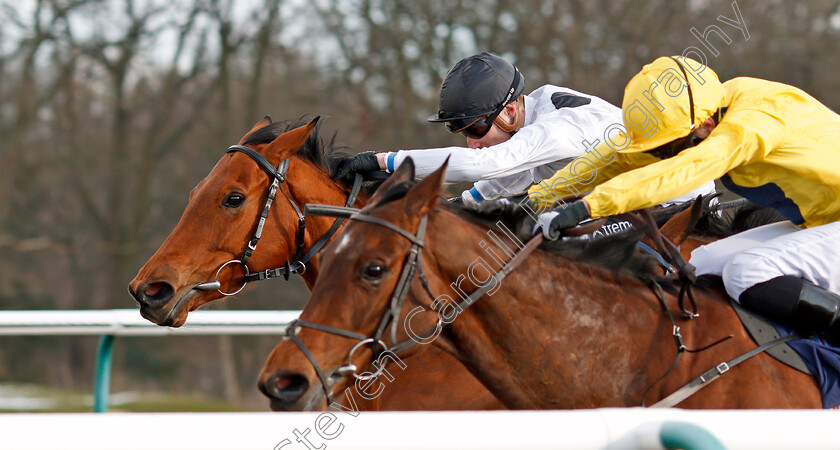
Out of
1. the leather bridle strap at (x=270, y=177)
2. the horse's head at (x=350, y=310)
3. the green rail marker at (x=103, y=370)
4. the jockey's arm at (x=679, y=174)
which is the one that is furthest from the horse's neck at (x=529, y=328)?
the green rail marker at (x=103, y=370)

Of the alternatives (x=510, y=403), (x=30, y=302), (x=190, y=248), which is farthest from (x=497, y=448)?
(x=30, y=302)

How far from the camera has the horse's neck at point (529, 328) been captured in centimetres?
239

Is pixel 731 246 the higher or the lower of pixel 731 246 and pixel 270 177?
the higher

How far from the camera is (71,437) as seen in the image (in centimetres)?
117

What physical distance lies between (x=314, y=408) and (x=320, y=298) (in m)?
0.30

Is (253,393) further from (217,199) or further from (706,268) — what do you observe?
(706,268)

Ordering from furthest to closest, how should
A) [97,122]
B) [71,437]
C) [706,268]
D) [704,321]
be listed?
[97,122]
[706,268]
[704,321]
[71,437]

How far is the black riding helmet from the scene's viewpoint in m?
3.51

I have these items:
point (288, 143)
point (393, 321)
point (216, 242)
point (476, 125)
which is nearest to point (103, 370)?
point (216, 242)

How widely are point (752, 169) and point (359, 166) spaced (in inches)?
63.3

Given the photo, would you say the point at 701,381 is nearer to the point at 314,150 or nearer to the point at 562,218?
the point at 562,218

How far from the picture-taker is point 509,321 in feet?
7.88

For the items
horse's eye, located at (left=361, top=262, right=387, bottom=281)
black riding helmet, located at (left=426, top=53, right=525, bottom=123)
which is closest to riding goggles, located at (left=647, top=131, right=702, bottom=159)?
black riding helmet, located at (left=426, top=53, right=525, bottom=123)

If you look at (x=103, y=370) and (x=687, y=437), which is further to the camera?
(x=103, y=370)
